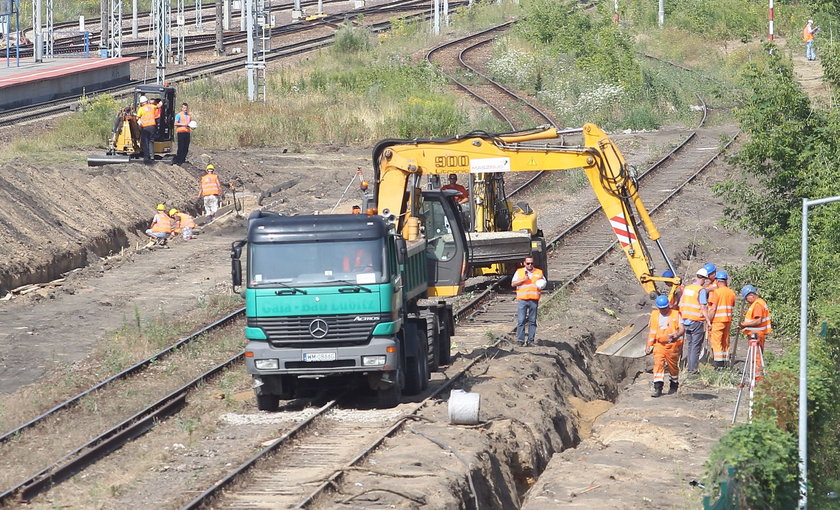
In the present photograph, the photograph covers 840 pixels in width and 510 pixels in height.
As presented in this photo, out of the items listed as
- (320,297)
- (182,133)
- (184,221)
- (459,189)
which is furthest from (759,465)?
(182,133)

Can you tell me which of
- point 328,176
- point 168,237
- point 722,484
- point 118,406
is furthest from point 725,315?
point 328,176

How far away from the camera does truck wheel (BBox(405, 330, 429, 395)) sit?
1920 centimetres

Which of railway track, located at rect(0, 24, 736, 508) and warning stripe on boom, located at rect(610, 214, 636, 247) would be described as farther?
warning stripe on boom, located at rect(610, 214, 636, 247)

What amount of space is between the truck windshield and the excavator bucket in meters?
7.13

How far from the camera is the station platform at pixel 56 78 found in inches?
1988

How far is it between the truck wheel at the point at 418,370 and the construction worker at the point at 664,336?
11.2 feet

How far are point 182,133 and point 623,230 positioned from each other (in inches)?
817

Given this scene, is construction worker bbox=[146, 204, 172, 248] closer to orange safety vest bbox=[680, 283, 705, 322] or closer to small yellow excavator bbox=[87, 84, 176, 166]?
small yellow excavator bbox=[87, 84, 176, 166]

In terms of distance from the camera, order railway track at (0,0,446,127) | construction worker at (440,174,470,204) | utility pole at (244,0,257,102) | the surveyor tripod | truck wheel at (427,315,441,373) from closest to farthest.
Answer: the surveyor tripod < truck wheel at (427,315,441,373) < construction worker at (440,174,470,204) < utility pole at (244,0,257,102) < railway track at (0,0,446,127)

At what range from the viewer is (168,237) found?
34406 mm

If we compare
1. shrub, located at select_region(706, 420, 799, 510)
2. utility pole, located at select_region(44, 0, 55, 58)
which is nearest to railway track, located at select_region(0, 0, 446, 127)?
utility pole, located at select_region(44, 0, 55, 58)

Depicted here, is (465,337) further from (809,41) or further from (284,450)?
(809,41)

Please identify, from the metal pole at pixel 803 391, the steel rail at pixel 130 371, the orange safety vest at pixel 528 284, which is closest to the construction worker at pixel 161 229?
the steel rail at pixel 130 371

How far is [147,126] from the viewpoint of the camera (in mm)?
38812
